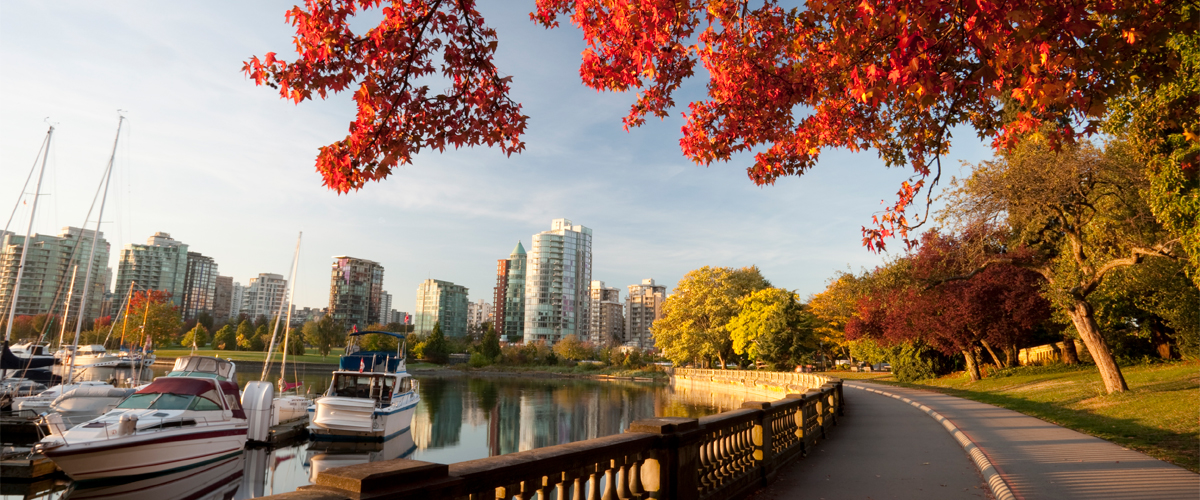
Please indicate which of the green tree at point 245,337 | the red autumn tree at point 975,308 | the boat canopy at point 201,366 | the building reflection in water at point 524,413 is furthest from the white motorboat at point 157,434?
the green tree at point 245,337

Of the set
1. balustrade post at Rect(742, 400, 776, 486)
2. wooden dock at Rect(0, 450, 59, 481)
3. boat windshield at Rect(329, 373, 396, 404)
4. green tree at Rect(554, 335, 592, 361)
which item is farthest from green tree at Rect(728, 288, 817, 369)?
wooden dock at Rect(0, 450, 59, 481)

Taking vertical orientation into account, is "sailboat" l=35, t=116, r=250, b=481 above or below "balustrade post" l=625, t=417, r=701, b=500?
below

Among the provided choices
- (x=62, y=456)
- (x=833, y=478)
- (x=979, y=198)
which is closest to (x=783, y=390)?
(x=979, y=198)

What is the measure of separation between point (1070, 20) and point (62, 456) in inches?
795

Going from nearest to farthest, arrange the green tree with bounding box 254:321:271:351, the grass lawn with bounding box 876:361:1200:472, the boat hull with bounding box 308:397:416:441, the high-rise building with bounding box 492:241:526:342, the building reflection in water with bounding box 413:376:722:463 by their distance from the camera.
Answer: the grass lawn with bounding box 876:361:1200:472 < the boat hull with bounding box 308:397:416:441 < the building reflection in water with bounding box 413:376:722:463 < the green tree with bounding box 254:321:271:351 < the high-rise building with bounding box 492:241:526:342

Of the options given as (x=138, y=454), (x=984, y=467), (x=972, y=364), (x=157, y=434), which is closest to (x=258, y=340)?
(x=157, y=434)

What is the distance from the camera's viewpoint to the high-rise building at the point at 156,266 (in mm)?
129125

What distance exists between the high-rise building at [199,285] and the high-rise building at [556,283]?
78701mm

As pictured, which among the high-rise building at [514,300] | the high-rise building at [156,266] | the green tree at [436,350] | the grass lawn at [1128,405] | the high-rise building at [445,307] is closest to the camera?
the grass lawn at [1128,405]

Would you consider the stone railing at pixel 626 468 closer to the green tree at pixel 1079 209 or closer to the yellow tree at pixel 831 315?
the green tree at pixel 1079 209

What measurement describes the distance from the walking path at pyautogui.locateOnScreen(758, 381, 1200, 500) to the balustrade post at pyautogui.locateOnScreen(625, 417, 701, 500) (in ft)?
7.19

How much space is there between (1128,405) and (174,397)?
26.3 m

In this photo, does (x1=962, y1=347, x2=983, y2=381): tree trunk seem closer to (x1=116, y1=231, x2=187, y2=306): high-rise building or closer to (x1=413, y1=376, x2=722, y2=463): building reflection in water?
(x1=413, y1=376, x2=722, y2=463): building reflection in water

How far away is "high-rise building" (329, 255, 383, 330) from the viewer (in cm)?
15025
